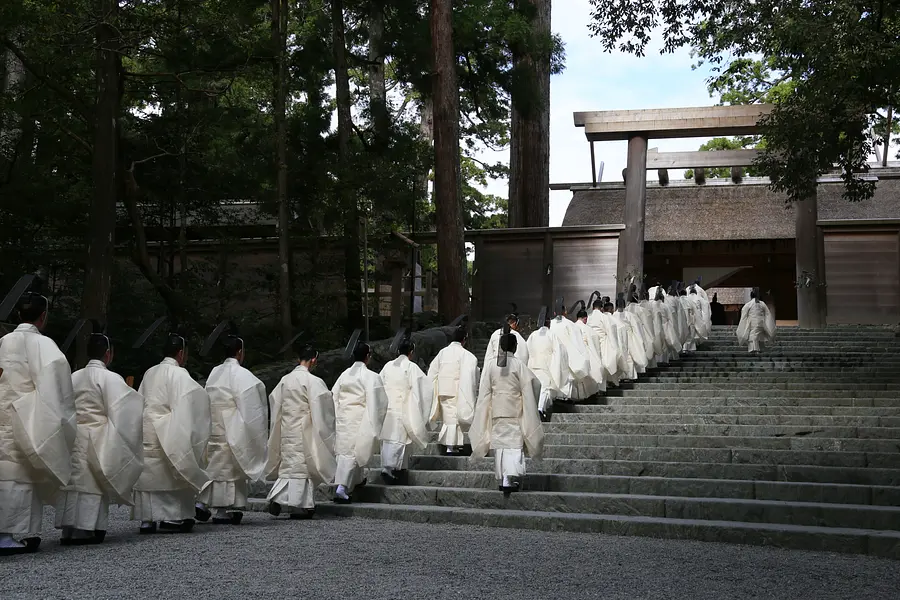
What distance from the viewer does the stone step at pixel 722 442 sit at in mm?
9227

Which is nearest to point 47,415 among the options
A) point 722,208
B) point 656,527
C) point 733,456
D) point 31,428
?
point 31,428

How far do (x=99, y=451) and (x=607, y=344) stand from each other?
27.5 feet

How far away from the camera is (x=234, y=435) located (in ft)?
27.0

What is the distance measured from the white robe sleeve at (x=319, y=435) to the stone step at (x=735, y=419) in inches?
152

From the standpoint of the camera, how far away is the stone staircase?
7.44 meters

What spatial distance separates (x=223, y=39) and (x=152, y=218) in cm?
518

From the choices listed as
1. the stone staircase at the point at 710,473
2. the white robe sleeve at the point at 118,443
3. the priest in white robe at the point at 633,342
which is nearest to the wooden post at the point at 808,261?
the priest in white robe at the point at 633,342

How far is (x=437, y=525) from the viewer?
26.8ft

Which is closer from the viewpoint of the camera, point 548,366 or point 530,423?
point 530,423

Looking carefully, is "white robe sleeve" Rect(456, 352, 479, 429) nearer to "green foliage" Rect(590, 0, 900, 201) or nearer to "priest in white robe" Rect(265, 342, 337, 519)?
"priest in white robe" Rect(265, 342, 337, 519)

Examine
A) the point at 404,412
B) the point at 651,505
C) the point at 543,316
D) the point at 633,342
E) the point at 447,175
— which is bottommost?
the point at 651,505

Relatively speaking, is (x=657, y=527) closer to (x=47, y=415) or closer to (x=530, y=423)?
(x=530, y=423)

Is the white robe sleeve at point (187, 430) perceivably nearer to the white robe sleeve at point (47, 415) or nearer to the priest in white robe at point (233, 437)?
the priest in white robe at point (233, 437)

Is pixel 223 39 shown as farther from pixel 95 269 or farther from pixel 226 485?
pixel 226 485
